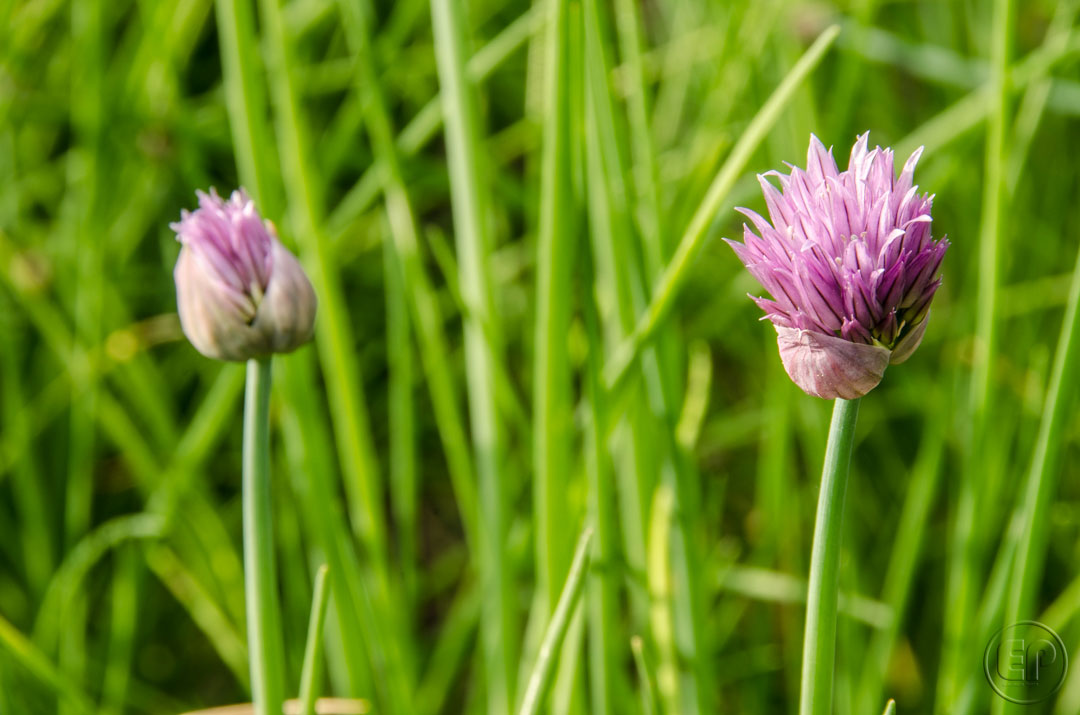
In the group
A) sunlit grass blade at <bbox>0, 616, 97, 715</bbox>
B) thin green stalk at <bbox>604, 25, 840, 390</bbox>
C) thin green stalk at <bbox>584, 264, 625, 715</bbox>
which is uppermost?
thin green stalk at <bbox>604, 25, 840, 390</bbox>

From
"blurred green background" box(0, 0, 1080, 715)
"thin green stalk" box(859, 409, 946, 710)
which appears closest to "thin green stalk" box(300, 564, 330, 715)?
"blurred green background" box(0, 0, 1080, 715)

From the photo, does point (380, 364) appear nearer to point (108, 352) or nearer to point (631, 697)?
point (108, 352)

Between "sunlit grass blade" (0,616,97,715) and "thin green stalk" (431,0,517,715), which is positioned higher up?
"thin green stalk" (431,0,517,715)

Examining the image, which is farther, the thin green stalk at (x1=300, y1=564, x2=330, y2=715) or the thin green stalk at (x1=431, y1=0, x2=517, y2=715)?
the thin green stalk at (x1=431, y1=0, x2=517, y2=715)

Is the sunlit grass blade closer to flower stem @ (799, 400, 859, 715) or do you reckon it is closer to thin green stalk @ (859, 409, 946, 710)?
flower stem @ (799, 400, 859, 715)

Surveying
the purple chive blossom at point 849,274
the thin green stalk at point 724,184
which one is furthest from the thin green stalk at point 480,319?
the purple chive blossom at point 849,274

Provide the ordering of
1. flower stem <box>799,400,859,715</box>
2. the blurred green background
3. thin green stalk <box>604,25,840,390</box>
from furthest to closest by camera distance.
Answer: the blurred green background < thin green stalk <box>604,25,840,390</box> < flower stem <box>799,400,859,715</box>

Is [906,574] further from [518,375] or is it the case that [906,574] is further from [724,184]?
[518,375]

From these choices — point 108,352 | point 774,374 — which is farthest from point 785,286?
point 108,352
